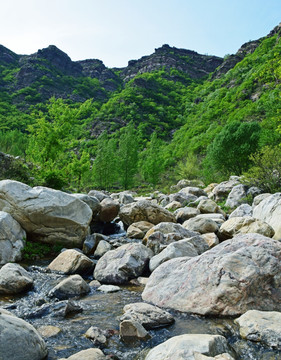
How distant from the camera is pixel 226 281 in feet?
22.3

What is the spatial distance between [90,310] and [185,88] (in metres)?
159

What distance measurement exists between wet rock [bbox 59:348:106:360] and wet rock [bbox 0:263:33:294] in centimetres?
404

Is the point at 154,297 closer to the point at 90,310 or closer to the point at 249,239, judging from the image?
the point at 90,310

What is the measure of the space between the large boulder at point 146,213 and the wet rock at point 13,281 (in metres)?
9.59

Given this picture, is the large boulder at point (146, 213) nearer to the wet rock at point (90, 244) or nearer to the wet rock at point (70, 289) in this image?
the wet rock at point (90, 244)

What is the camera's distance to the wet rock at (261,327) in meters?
5.16

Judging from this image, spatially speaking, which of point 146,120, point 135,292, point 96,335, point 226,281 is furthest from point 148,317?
point 146,120

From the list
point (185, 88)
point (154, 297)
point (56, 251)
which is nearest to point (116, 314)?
point (154, 297)

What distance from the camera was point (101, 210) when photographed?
1898cm

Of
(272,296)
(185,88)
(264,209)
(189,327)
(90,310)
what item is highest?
(185,88)

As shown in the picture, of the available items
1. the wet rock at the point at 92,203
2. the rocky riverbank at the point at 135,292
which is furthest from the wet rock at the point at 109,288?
the wet rock at the point at 92,203

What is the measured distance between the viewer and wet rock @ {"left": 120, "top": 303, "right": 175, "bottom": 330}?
603 cm

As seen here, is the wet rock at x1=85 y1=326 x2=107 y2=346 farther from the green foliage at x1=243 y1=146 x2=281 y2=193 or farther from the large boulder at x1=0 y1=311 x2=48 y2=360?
the green foliage at x1=243 y1=146 x2=281 y2=193

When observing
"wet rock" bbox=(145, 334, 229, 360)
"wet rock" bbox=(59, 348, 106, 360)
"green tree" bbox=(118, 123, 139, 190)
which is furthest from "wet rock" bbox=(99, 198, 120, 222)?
"green tree" bbox=(118, 123, 139, 190)
